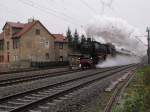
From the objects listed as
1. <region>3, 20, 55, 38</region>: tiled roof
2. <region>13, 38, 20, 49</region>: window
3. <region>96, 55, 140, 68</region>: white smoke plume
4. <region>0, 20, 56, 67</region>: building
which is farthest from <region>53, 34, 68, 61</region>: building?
<region>96, 55, 140, 68</region>: white smoke plume

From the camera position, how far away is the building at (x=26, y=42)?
6525 cm

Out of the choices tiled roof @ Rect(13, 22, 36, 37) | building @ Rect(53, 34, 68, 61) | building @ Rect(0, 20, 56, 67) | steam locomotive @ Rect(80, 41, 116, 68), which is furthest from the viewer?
building @ Rect(53, 34, 68, 61)

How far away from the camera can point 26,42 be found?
216 ft

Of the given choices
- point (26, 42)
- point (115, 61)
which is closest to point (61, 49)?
point (26, 42)

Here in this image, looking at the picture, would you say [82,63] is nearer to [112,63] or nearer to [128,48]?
[112,63]

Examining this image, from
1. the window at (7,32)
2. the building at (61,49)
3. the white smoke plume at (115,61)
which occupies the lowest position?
the white smoke plume at (115,61)

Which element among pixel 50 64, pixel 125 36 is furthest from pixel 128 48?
pixel 50 64

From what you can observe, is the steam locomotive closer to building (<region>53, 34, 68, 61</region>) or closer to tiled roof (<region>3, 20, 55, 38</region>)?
tiled roof (<region>3, 20, 55, 38</region>)

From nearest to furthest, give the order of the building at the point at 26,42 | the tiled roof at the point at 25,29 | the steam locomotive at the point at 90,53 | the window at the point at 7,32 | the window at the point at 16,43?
the steam locomotive at the point at 90,53
the tiled roof at the point at 25,29
the building at the point at 26,42
the window at the point at 16,43
the window at the point at 7,32

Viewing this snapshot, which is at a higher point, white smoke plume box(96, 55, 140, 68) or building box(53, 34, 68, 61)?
building box(53, 34, 68, 61)

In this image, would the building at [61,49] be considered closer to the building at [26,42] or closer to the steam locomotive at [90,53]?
the building at [26,42]

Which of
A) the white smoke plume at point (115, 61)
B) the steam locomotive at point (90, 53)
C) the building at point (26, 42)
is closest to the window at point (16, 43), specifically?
the building at point (26, 42)

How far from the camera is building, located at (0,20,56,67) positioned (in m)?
65.2

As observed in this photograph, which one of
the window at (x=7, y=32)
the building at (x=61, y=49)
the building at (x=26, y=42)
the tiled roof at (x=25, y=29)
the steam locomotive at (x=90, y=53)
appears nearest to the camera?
the steam locomotive at (x=90, y=53)
